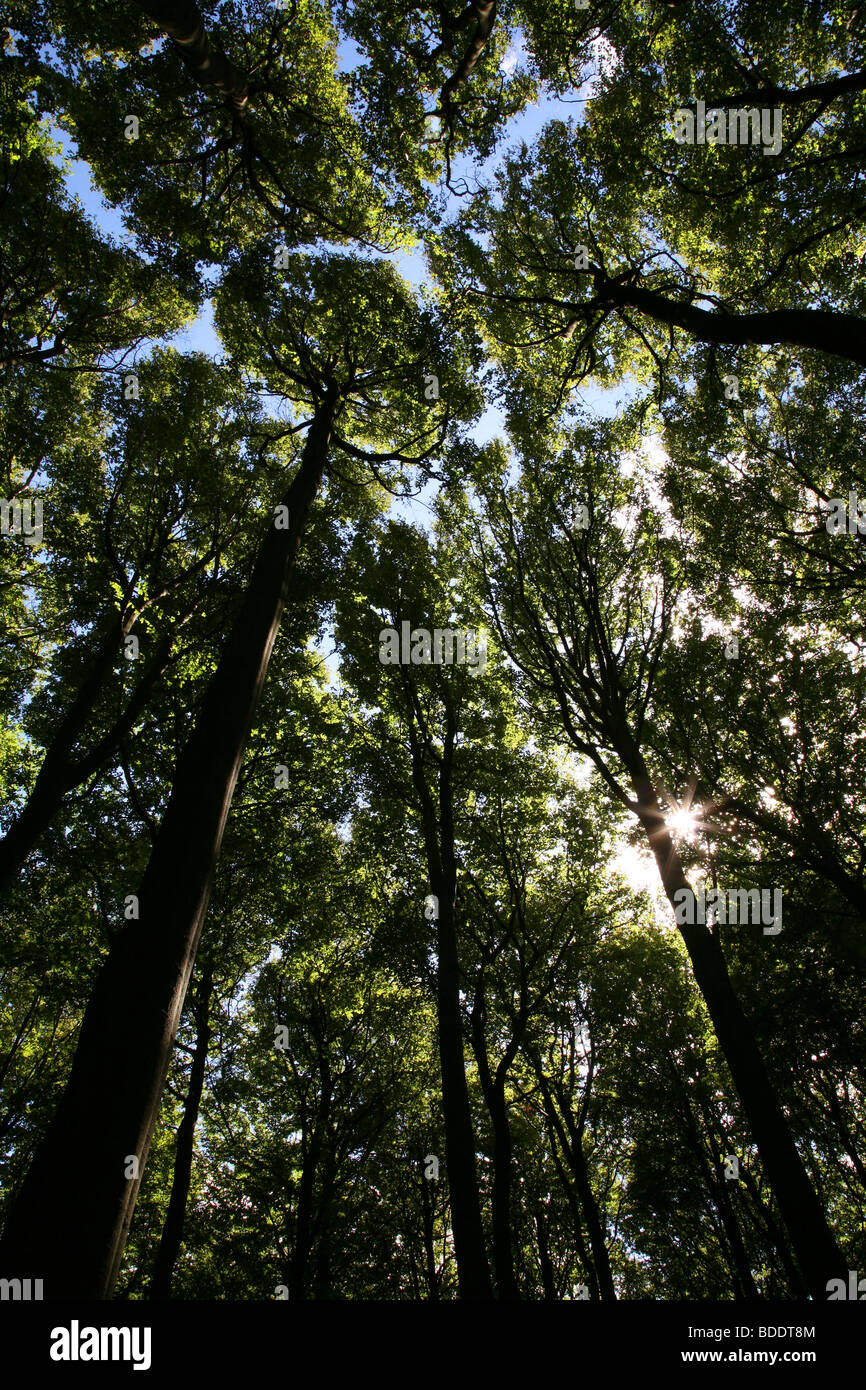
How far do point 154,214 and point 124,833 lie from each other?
12.2 metres

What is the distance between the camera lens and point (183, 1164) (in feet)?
38.9

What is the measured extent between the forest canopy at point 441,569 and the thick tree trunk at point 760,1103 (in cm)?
8

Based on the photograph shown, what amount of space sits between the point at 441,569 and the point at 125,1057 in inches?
510

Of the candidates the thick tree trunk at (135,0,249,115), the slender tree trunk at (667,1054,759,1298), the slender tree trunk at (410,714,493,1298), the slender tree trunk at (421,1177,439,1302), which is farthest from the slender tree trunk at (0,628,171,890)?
the slender tree trunk at (421,1177,439,1302)

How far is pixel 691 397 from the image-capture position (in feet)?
45.5

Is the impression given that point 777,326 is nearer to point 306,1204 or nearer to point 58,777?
point 58,777

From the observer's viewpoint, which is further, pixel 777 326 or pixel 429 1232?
pixel 429 1232

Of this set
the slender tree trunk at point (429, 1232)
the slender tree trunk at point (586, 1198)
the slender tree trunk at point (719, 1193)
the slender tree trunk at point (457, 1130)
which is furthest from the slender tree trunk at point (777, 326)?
the slender tree trunk at point (429, 1232)

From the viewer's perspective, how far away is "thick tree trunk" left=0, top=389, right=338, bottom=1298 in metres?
2.56

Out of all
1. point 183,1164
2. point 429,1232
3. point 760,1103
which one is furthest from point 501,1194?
point 429,1232

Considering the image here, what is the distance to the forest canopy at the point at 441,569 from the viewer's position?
9703 millimetres

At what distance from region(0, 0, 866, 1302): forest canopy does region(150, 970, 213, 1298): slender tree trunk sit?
0.10 m

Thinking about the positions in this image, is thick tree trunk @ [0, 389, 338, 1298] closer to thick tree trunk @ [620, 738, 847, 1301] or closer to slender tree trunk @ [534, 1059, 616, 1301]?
thick tree trunk @ [620, 738, 847, 1301]

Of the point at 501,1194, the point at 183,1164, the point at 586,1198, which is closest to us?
the point at 501,1194
